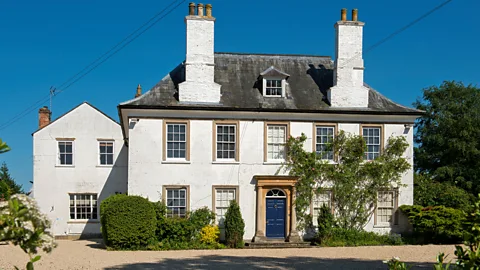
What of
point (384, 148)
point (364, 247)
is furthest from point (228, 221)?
point (384, 148)

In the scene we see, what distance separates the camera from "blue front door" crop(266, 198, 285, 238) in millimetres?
21219

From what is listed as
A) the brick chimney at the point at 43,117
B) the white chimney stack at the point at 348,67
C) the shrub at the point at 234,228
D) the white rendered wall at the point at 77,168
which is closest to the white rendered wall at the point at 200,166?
the shrub at the point at 234,228

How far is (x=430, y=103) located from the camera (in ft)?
120

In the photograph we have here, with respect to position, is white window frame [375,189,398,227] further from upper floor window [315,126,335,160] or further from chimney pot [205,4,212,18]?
chimney pot [205,4,212,18]

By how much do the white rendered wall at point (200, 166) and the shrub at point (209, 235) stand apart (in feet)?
3.67

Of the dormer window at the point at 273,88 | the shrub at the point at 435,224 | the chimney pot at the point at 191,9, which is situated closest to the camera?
the shrub at the point at 435,224

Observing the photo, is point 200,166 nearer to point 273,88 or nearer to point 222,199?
point 222,199

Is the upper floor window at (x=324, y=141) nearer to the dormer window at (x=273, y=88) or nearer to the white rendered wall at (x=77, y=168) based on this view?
the dormer window at (x=273, y=88)

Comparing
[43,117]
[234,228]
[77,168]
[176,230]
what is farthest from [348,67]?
[43,117]

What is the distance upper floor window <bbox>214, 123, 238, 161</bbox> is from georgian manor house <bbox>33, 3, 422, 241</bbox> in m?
0.04

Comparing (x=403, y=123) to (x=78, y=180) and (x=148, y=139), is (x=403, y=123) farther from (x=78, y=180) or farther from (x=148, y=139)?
(x=78, y=180)

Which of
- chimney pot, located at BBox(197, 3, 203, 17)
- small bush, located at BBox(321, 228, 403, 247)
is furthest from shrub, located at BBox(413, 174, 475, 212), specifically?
chimney pot, located at BBox(197, 3, 203, 17)

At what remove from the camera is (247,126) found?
21.3m

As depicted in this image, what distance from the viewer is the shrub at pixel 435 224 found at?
20203 mm
